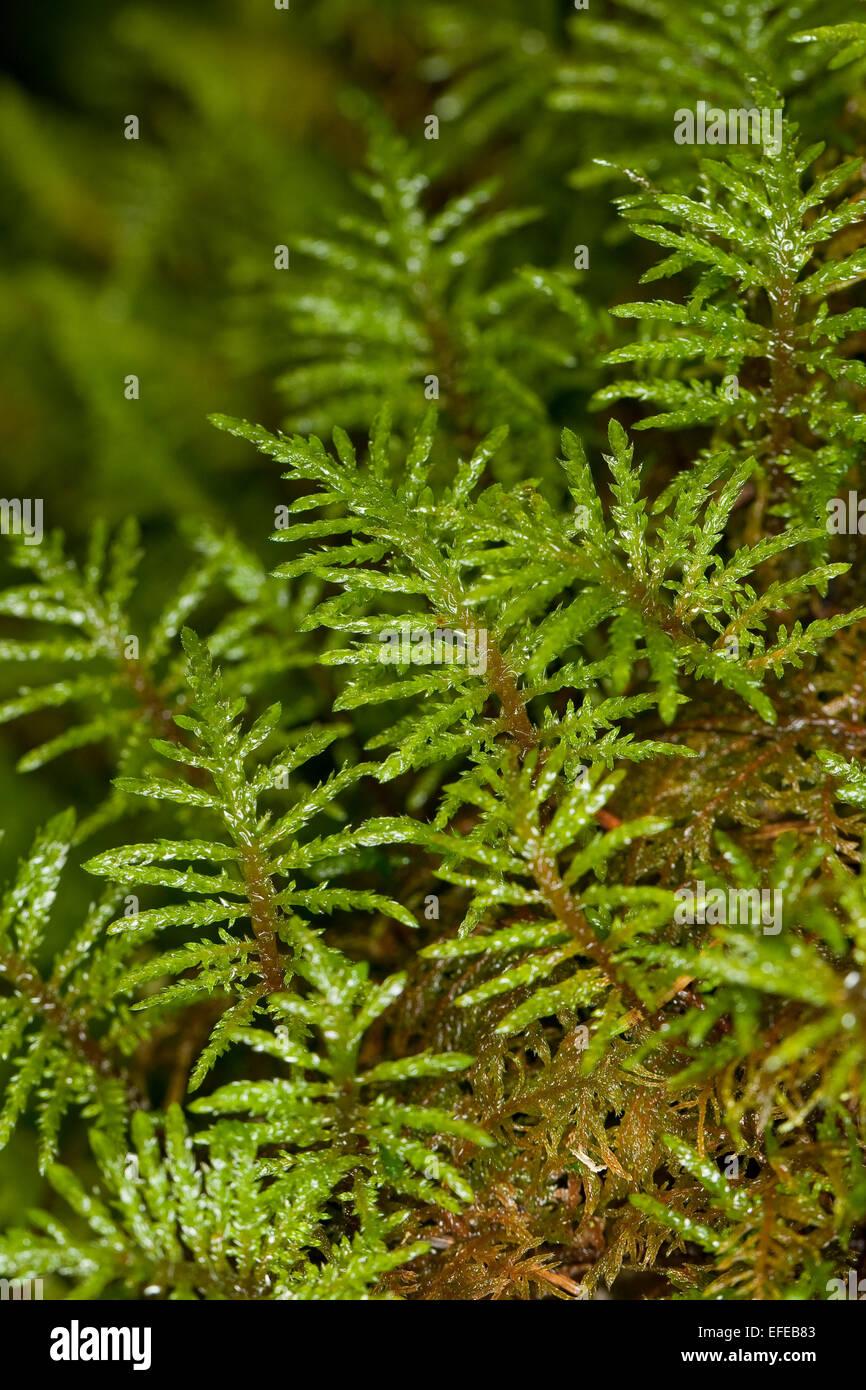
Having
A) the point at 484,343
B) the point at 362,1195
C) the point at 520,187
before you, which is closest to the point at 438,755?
the point at 362,1195

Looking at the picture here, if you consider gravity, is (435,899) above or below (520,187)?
below

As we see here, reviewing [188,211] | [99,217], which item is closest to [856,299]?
[188,211]

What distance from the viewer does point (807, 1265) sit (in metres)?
1.09

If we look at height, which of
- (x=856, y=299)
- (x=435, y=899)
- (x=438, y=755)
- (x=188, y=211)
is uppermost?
(x=188, y=211)

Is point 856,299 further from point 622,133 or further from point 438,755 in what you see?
point 438,755

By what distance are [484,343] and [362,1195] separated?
49.0 inches

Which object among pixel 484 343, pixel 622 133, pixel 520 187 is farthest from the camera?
pixel 520 187

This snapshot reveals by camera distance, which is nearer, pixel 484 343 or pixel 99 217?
pixel 484 343

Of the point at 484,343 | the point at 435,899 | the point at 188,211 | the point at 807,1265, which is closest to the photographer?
the point at 807,1265
